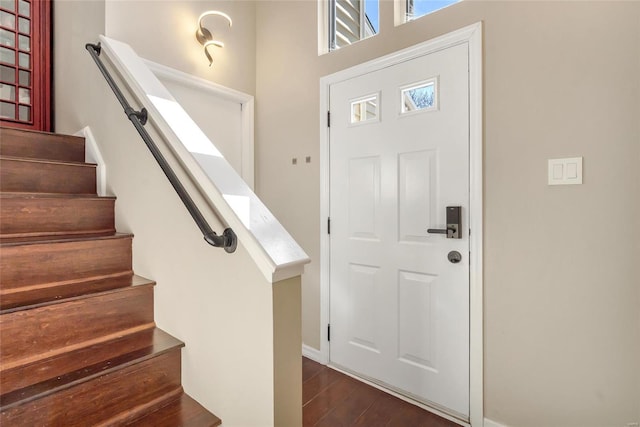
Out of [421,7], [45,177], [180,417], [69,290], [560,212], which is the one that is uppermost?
[421,7]

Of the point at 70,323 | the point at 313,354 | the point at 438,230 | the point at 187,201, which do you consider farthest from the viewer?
the point at 313,354

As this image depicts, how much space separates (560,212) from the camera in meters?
1.46

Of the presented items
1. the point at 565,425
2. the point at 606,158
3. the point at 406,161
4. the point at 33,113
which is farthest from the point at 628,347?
the point at 33,113

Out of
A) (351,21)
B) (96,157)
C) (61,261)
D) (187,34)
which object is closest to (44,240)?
(61,261)

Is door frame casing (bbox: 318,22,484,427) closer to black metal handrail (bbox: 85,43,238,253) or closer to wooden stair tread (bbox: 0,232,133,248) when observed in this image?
black metal handrail (bbox: 85,43,238,253)

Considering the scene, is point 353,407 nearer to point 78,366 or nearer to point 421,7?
point 78,366

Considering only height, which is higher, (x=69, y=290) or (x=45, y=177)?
(x=45, y=177)

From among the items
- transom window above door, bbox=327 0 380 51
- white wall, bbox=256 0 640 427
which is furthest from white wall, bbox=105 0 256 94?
white wall, bbox=256 0 640 427

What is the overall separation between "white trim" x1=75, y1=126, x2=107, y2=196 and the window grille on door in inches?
24.7

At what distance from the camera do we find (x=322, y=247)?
7.76ft

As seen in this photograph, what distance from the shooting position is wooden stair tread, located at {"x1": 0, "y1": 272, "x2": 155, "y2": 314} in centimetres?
113

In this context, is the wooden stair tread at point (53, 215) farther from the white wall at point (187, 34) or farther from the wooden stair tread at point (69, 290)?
the white wall at point (187, 34)

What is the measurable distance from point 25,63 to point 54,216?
1.61 meters

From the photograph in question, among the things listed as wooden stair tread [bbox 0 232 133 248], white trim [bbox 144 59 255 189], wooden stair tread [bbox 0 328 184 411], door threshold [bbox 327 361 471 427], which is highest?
white trim [bbox 144 59 255 189]
